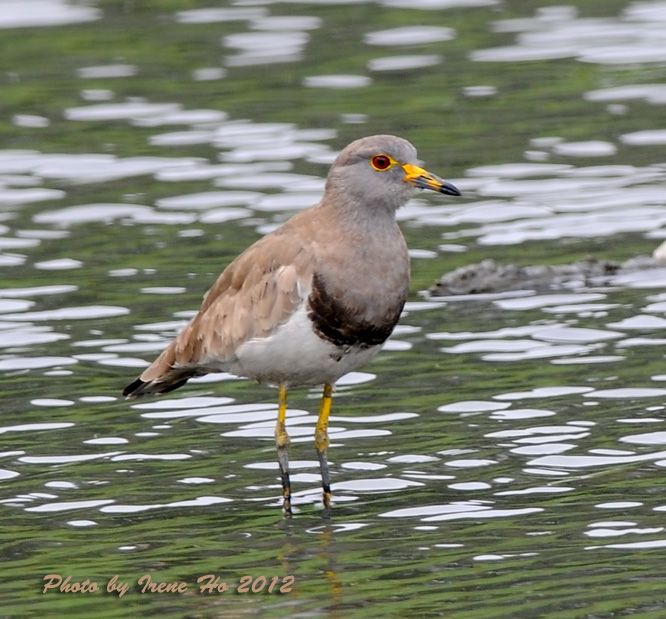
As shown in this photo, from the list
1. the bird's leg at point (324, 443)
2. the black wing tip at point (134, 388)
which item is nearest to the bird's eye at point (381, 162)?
the bird's leg at point (324, 443)

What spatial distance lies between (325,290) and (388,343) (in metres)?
3.25

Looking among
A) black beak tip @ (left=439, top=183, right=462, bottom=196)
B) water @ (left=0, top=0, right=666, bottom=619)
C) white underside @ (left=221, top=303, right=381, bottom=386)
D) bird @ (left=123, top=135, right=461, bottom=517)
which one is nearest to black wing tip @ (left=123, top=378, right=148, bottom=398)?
water @ (left=0, top=0, right=666, bottom=619)

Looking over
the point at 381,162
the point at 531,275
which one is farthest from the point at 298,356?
the point at 531,275

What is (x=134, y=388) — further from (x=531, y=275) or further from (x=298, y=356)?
(x=531, y=275)

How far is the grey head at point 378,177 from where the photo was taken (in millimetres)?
9312

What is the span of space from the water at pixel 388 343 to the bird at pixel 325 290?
749 mm

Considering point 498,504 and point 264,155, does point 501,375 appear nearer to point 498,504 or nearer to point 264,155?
point 498,504

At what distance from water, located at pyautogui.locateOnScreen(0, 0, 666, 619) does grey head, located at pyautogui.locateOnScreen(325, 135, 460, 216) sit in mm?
1590

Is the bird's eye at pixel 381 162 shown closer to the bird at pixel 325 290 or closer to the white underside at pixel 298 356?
the bird at pixel 325 290

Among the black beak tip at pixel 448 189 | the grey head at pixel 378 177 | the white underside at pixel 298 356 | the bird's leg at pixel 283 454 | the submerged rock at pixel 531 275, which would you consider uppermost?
the grey head at pixel 378 177

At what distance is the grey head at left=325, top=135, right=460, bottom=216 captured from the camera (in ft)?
30.6

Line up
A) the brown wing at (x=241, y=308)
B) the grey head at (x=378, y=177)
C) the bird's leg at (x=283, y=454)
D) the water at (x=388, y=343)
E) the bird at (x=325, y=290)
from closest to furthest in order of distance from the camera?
the water at (x=388, y=343), the bird at (x=325, y=290), the brown wing at (x=241, y=308), the bird's leg at (x=283, y=454), the grey head at (x=378, y=177)

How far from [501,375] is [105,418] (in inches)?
105

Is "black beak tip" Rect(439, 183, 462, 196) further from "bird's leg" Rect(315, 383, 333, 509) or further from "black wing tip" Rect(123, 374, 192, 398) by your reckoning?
"black wing tip" Rect(123, 374, 192, 398)
